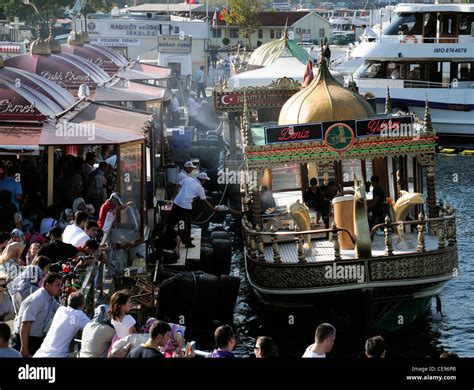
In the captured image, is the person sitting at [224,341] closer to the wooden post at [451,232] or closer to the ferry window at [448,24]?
the wooden post at [451,232]

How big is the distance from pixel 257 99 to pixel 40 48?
233 inches

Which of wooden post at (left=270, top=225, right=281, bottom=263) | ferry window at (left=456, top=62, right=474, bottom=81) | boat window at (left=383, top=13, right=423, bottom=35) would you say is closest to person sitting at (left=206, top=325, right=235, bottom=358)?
wooden post at (left=270, top=225, right=281, bottom=263)

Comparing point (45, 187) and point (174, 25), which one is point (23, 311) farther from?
point (174, 25)

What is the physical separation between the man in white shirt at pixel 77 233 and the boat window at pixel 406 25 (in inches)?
1377

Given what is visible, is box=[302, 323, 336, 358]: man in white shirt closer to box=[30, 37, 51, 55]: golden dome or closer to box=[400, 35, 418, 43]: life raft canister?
box=[30, 37, 51, 55]: golden dome

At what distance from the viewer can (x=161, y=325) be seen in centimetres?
1102

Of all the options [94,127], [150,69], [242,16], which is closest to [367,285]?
[94,127]

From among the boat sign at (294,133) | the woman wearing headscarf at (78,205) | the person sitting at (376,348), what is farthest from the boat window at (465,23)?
the person sitting at (376,348)

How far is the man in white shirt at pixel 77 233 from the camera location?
15930 millimetres

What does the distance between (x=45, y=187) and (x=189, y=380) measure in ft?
36.8

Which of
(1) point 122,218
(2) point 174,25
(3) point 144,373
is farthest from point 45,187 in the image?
(2) point 174,25

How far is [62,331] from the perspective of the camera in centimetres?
1206

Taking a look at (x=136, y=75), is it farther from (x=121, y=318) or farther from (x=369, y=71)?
(x=121, y=318)

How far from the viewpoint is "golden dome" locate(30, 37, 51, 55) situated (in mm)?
30598
